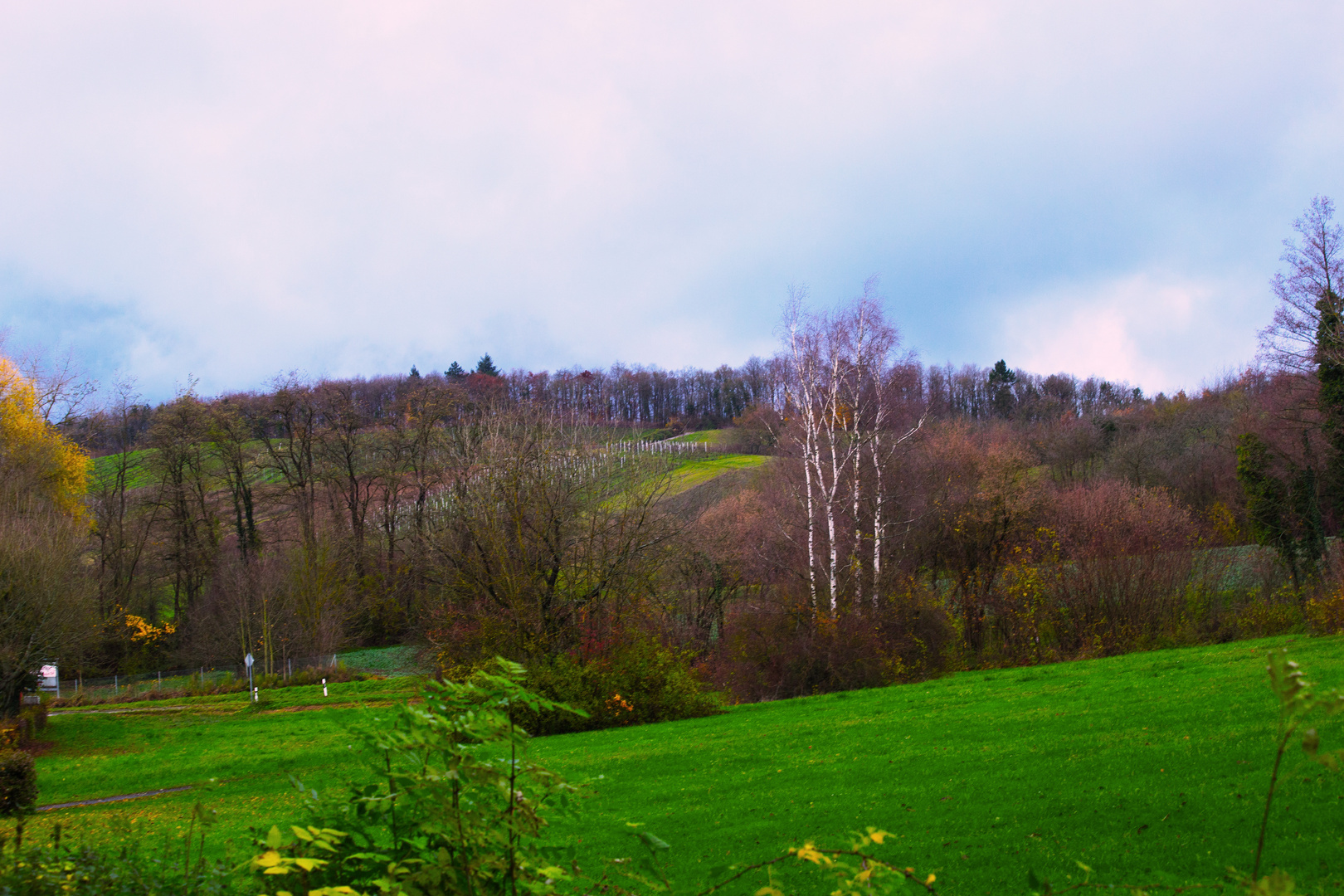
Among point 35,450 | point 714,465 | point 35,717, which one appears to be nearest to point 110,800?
point 35,717

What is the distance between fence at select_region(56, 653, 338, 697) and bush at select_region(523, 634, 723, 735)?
2456 cm

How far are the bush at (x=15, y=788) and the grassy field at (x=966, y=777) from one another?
4.55ft

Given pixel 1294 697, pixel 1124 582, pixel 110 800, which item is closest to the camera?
pixel 1294 697

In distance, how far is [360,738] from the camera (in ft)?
10.7

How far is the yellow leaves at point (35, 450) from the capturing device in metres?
31.5

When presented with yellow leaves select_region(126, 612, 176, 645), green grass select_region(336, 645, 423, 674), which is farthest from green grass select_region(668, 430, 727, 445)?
yellow leaves select_region(126, 612, 176, 645)

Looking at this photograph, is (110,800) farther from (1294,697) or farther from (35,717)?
(1294,697)

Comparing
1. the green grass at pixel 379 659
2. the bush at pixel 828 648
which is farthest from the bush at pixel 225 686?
the bush at pixel 828 648

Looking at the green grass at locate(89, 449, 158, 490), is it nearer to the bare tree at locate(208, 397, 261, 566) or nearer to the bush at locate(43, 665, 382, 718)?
the bare tree at locate(208, 397, 261, 566)

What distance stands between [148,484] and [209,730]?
31.3 meters

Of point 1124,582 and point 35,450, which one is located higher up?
point 35,450

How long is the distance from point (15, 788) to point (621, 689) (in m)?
16.3

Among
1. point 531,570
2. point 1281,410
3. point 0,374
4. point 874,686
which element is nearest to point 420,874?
point 531,570

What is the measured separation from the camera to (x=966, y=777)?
364 inches
